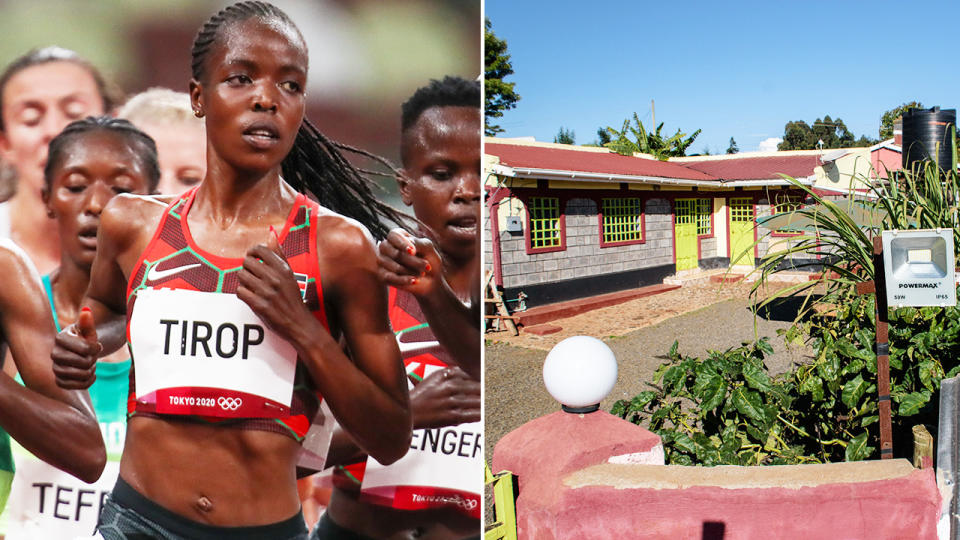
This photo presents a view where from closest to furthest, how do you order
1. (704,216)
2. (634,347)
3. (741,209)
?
(634,347) < (704,216) < (741,209)

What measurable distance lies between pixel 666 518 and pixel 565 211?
402 inches

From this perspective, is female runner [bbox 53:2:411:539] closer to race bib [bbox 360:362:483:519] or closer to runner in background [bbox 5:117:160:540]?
runner in background [bbox 5:117:160:540]

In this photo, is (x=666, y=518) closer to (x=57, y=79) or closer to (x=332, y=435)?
(x=332, y=435)

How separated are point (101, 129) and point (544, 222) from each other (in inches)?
390

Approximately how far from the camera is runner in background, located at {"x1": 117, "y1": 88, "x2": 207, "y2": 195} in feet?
8.12

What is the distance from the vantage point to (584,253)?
12.9 m

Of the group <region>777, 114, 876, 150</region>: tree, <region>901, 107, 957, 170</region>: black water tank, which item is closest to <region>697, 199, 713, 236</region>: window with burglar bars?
<region>901, 107, 957, 170</region>: black water tank

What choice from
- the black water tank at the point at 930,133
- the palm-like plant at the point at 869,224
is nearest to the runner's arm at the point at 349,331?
the palm-like plant at the point at 869,224

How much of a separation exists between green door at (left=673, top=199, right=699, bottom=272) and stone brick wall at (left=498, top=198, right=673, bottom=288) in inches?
18.7

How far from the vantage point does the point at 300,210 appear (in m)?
2.50

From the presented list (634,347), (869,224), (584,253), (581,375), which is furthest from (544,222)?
(581,375)

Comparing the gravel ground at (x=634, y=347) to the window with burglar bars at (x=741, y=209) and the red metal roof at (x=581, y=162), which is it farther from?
the window with burglar bars at (x=741, y=209)

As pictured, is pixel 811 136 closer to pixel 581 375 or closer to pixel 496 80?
pixel 496 80

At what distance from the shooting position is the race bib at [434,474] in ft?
8.59
